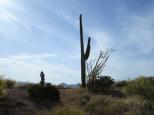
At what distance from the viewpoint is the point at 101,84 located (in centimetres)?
3128

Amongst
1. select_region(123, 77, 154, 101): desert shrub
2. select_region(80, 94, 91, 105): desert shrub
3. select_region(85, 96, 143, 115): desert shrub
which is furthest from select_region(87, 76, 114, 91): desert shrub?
select_region(85, 96, 143, 115): desert shrub

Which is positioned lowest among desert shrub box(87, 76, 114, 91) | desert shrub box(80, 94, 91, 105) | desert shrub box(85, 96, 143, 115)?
desert shrub box(85, 96, 143, 115)

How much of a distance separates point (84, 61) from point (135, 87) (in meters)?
9.82

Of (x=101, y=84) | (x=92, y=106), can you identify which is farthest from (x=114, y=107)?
(x=101, y=84)

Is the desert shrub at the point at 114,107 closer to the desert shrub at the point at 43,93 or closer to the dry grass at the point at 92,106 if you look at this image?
the dry grass at the point at 92,106

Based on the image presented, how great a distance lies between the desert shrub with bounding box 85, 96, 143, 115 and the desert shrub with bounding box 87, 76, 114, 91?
28.5ft

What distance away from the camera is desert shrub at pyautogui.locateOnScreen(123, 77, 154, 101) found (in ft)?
70.4

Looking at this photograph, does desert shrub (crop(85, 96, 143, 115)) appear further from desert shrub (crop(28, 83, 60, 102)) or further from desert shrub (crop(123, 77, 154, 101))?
desert shrub (crop(28, 83, 60, 102))

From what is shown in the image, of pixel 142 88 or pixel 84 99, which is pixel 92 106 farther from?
pixel 84 99

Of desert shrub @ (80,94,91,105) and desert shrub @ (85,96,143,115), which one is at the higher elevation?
desert shrub @ (80,94,91,105)

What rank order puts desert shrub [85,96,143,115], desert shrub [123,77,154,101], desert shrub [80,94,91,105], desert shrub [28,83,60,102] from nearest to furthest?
desert shrub [85,96,143,115]
desert shrub [123,77,154,101]
desert shrub [80,94,91,105]
desert shrub [28,83,60,102]

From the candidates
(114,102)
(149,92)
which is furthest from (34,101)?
(149,92)

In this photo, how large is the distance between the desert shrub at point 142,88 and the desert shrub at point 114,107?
0.57 m

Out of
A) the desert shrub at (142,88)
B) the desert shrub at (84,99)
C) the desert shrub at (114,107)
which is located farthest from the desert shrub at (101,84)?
the desert shrub at (114,107)
